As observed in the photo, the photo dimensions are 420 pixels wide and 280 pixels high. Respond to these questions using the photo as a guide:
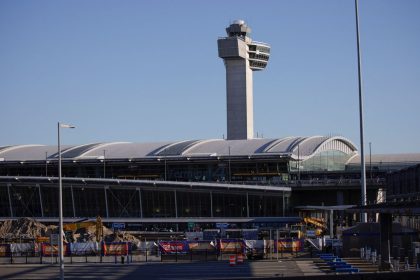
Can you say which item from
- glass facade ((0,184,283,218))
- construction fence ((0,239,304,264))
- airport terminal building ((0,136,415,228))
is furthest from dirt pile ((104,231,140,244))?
glass facade ((0,184,283,218))

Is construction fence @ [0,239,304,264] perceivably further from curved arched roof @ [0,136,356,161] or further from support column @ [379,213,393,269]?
curved arched roof @ [0,136,356,161]

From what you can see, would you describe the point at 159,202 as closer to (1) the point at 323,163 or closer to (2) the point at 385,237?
(1) the point at 323,163

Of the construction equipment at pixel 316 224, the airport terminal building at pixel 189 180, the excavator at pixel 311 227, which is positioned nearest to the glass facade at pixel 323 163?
the airport terminal building at pixel 189 180

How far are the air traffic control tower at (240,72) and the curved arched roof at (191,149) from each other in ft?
101

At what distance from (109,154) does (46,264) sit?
227 feet

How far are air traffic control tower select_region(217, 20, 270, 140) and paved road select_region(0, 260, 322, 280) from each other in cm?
10694

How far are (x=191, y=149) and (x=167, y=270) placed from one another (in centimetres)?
7537

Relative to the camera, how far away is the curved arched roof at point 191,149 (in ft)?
443

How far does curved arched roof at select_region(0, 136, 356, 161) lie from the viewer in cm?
13500

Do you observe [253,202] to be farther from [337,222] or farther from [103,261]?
[103,261]

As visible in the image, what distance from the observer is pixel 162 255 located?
76.2 metres

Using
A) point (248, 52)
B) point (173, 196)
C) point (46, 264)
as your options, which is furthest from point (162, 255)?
point (248, 52)

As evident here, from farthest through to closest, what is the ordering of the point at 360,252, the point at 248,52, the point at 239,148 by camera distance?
the point at 248,52 < the point at 239,148 < the point at 360,252

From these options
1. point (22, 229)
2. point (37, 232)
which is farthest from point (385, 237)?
point (22, 229)
